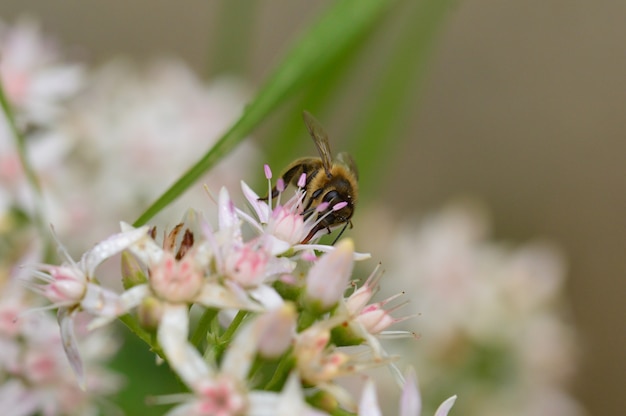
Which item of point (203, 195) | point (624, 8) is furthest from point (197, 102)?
point (624, 8)

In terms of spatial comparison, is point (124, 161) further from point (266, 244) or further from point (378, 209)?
point (266, 244)

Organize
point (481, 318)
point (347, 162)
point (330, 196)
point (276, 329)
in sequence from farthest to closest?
point (481, 318)
point (347, 162)
point (330, 196)
point (276, 329)

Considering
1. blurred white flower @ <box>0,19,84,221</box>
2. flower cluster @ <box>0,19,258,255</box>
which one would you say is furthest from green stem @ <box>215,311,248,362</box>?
blurred white flower @ <box>0,19,84,221</box>

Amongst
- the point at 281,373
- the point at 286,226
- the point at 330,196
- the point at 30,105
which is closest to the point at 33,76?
the point at 30,105

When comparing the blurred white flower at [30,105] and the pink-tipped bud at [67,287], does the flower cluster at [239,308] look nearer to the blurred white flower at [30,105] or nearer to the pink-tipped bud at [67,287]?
the pink-tipped bud at [67,287]

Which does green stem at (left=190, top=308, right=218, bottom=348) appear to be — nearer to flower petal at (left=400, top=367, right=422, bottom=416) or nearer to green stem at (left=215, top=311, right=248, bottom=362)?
green stem at (left=215, top=311, right=248, bottom=362)

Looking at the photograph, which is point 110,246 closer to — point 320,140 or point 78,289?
point 78,289
